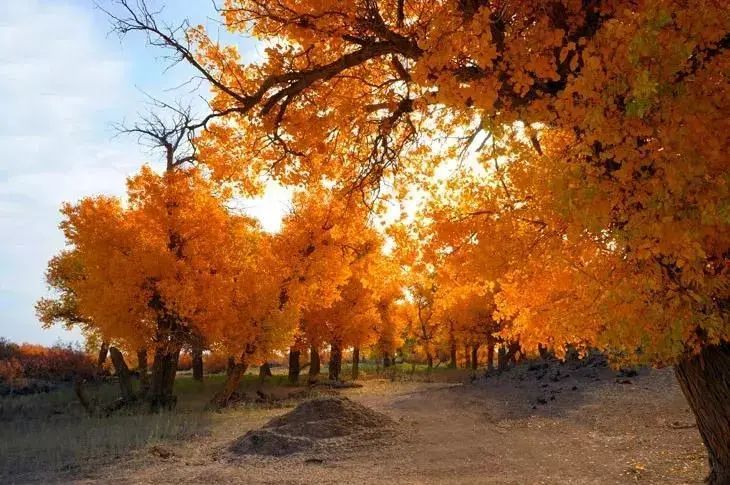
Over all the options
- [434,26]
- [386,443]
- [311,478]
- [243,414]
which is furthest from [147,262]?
[434,26]

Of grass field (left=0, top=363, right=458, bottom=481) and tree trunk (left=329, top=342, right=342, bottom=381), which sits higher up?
tree trunk (left=329, top=342, right=342, bottom=381)

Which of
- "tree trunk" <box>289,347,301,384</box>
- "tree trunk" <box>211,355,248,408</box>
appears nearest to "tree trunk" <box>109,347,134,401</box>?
"tree trunk" <box>211,355,248,408</box>

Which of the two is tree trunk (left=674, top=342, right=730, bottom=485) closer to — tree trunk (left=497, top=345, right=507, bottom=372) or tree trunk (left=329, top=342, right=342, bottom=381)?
tree trunk (left=497, top=345, right=507, bottom=372)

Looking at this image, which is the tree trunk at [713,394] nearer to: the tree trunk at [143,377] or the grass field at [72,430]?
the grass field at [72,430]

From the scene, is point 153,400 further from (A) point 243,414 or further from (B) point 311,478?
(B) point 311,478

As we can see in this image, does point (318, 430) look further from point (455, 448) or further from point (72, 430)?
point (72, 430)

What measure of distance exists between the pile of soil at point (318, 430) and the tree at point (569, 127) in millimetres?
5208

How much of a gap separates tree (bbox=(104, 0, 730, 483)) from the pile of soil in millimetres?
5208

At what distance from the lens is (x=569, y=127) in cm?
632

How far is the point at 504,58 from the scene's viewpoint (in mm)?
6641

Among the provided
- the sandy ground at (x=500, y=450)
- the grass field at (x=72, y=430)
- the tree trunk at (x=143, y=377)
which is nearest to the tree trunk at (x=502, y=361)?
the sandy ground at (x=500, y=450)

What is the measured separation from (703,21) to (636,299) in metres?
2.83

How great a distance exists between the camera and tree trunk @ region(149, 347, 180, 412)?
22.6m

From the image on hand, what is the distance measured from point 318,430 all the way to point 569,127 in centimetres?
974
